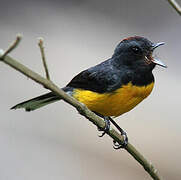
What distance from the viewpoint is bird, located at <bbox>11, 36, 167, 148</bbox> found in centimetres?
330

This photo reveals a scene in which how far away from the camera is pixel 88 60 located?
6.71 metres

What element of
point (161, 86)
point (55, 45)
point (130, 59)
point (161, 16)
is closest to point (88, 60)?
point (55, 45)

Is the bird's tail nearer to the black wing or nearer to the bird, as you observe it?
the bird

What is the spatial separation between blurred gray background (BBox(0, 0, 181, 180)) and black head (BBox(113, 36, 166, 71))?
1.98 m

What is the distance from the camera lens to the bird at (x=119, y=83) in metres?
3.30

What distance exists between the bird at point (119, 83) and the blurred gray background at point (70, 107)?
1941mm

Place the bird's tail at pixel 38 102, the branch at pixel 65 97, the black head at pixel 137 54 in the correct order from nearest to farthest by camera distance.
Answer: the branch at pixel 65 97, the bird's tail at pixel 38 102, the black head at pixel 137 54

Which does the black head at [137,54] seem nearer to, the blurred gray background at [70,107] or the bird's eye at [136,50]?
the bird's eye at [136,50]

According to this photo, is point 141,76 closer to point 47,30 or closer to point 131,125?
point 131,125

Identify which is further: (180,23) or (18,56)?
(180,23)

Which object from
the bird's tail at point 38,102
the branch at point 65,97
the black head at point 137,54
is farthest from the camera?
the black head at point 137,54

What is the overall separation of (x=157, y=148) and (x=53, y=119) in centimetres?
136

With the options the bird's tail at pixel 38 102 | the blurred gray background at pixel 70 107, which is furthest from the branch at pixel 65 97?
the blurred gray background at pixel 70 107

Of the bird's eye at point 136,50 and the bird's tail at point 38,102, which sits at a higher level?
the bird's tail at point 38,102
